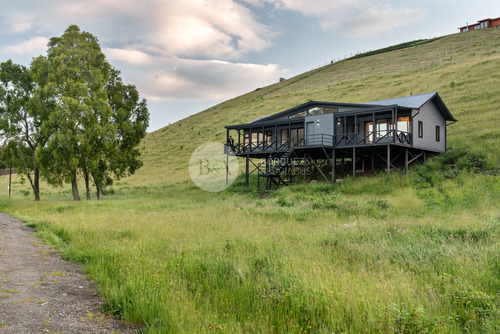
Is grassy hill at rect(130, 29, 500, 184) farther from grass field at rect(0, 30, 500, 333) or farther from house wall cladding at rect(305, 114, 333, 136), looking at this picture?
grass field at rect(0, 30, 500, 333)

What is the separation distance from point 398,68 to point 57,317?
249 feet

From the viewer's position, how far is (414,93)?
48219 mm

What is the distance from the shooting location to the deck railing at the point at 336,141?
1097 inches

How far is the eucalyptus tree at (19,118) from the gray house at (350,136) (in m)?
18.3

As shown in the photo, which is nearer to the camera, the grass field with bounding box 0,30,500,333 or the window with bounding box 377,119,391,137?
the grass field with bounding box 0,30,500,333

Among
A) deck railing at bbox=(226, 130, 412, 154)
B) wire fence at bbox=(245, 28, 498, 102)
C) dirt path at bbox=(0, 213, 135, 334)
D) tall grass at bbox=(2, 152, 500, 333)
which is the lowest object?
dirt path at bbox=(0, 213, 135, 334)

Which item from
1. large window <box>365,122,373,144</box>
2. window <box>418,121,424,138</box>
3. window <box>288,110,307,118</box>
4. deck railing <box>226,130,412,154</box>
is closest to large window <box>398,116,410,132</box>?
deck railing <box>226,130,412,154</box>

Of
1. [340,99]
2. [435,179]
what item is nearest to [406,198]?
[435,179]

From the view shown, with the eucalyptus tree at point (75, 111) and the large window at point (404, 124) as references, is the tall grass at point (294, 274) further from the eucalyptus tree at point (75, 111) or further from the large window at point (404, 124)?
the large window at point (404, 124)

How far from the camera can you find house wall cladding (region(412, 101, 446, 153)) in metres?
29.5

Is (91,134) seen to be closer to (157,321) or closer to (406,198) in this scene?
(406,198)

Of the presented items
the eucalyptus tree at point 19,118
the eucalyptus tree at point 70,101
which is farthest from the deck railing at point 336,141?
the eucalyptus tree at point 19,118

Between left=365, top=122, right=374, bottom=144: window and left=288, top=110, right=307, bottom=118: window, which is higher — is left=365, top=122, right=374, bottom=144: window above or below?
below

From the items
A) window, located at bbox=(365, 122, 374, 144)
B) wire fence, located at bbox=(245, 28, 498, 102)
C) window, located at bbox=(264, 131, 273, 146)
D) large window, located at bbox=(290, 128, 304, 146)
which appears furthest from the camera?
wire fence, located at bbox=(245, 28, 498, 102)
